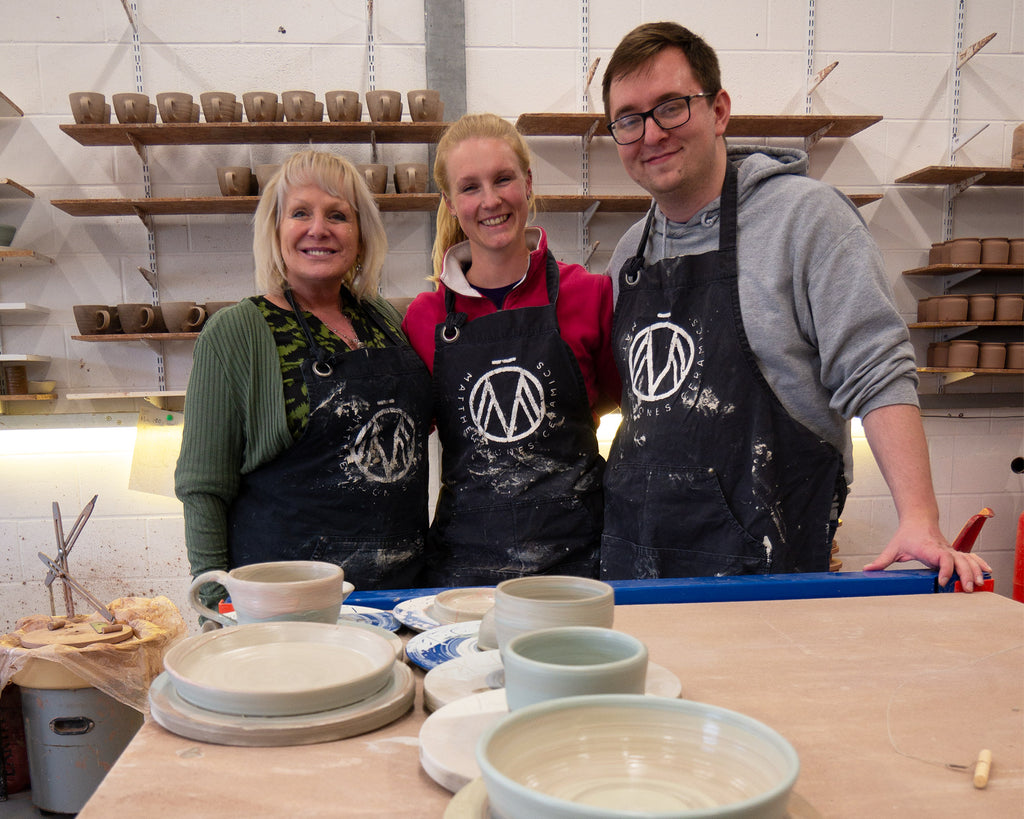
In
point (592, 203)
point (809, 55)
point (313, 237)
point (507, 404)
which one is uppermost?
point (809, 55)

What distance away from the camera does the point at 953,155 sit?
3.65 m

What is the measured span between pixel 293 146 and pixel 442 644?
10.1 feet

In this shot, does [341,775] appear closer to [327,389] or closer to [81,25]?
[327,389]

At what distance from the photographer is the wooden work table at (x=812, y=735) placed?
1.90 ft

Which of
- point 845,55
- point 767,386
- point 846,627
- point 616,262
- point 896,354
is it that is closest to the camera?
point 846,627

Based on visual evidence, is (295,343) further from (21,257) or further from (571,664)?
(21,257)

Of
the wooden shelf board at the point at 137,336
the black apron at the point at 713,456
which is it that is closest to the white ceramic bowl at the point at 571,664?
the black apron at the point at 713,456

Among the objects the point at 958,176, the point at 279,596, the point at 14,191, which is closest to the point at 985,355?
the point at 958,176

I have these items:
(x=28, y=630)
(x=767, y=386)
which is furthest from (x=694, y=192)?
(x=28, y=630)

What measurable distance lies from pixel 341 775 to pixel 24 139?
372cm

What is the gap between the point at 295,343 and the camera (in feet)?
5.60

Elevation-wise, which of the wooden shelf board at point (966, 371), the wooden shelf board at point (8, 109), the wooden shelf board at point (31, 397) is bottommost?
the wooden shelf board at point (31, 397)

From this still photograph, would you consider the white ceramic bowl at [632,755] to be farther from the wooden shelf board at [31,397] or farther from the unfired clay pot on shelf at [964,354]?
the unfired clay pot on shelf at [964,354]

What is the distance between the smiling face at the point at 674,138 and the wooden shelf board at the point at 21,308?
273 centimetres
